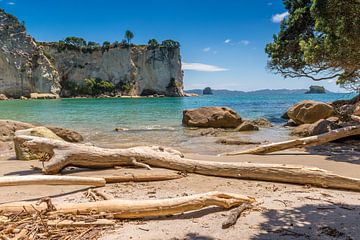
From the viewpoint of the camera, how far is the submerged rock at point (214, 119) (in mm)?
20094

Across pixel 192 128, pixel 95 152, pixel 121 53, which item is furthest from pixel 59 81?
pixel 95 152

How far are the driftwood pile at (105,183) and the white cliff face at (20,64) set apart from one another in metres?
91.0

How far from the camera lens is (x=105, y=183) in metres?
6.36

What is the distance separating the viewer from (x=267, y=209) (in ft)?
16.2

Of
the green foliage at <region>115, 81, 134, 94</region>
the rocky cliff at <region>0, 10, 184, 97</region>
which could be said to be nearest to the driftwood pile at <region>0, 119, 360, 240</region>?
the rocky cliff at <region>0, 10, 184, 97</region>

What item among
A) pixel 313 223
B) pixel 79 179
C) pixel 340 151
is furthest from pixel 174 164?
pixel 340 151

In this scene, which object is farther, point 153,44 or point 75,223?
point 153,44

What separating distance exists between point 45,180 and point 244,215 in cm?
352

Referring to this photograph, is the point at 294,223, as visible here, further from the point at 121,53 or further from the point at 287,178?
the point at 121,53

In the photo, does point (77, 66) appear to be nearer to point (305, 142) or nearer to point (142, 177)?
point (305, 142)

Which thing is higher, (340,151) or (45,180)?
(45,180)

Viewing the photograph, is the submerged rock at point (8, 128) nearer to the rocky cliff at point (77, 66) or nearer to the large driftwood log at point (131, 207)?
the large driftwood log at point (131, 207)

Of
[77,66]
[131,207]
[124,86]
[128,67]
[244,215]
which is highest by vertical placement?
[128,67]

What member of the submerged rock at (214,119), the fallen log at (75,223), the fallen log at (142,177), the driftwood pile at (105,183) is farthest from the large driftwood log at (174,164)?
the submerged rock at (214,119)
